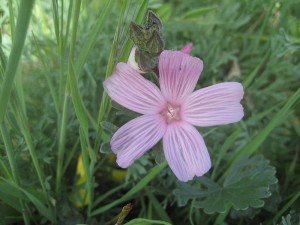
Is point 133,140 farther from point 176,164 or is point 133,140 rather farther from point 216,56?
point 216,56

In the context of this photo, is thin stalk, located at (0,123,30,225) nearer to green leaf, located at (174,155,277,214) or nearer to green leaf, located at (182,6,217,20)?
green leaf, located at (174,155,277,214)

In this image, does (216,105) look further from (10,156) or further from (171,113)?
(10,156)

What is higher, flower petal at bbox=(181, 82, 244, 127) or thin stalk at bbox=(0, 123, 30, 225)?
flower petal at bbox=(181, 82, 244, 127)

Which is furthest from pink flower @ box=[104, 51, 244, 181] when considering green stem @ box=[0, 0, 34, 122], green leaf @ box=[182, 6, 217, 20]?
green leaf @ box=[182, 6, 217, 20]

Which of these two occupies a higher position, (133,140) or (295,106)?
(133,140)

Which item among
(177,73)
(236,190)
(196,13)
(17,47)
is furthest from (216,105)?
(196,13)

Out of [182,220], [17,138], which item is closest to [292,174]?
[182,220]
